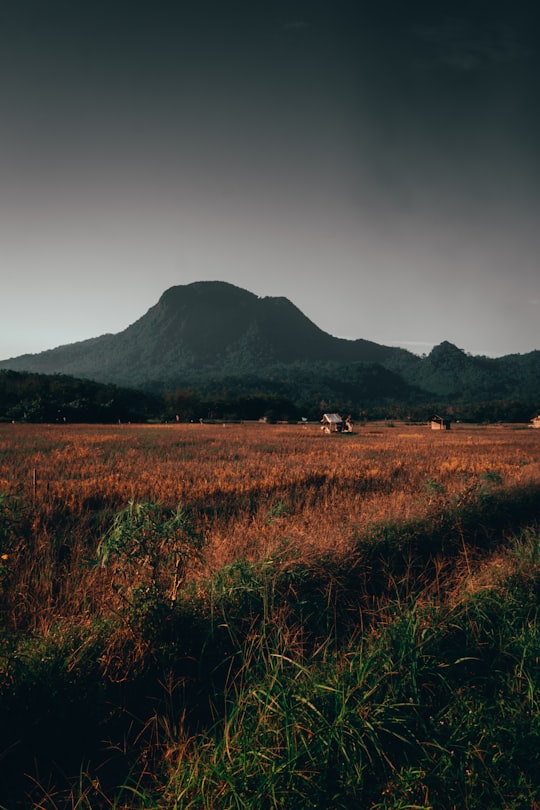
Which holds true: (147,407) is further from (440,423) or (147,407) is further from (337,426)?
(440,423)

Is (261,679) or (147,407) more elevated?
A: (147,407)

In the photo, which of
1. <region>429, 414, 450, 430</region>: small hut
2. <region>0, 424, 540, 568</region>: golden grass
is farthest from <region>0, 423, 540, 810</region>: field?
<region>429, 414, 450, 430</region>: small hut

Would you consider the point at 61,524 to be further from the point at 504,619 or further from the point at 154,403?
the point at 154,403

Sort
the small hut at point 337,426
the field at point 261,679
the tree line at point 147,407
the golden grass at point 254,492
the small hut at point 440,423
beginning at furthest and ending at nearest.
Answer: the tree line at point 147,407, the small hut at point 440,423, the small hut at point 337,426, the golden grass at point 254,492, the field at point 261,679

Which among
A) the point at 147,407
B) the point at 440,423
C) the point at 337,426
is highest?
the point at 147,407

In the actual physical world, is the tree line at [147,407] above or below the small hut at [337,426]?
above

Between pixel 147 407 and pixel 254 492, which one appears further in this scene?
pixel 147 407

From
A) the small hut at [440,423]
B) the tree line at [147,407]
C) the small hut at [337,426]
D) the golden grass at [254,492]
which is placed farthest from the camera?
the tree line at [147,407]

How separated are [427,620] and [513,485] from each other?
10.9m

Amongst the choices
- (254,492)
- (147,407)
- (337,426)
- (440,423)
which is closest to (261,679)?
(254,492)

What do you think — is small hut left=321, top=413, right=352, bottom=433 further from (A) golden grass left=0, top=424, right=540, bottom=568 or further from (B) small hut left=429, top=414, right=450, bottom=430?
(A) golden grass left=0, top=424, right=540, bottom=568

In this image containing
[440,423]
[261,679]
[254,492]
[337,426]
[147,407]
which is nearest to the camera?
[261,679]

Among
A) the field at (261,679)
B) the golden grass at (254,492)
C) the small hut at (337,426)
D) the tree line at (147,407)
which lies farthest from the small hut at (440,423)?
the field at (261,679)

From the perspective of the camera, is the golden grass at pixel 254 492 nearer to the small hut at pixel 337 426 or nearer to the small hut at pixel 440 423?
the small hut at pixel 337 426
